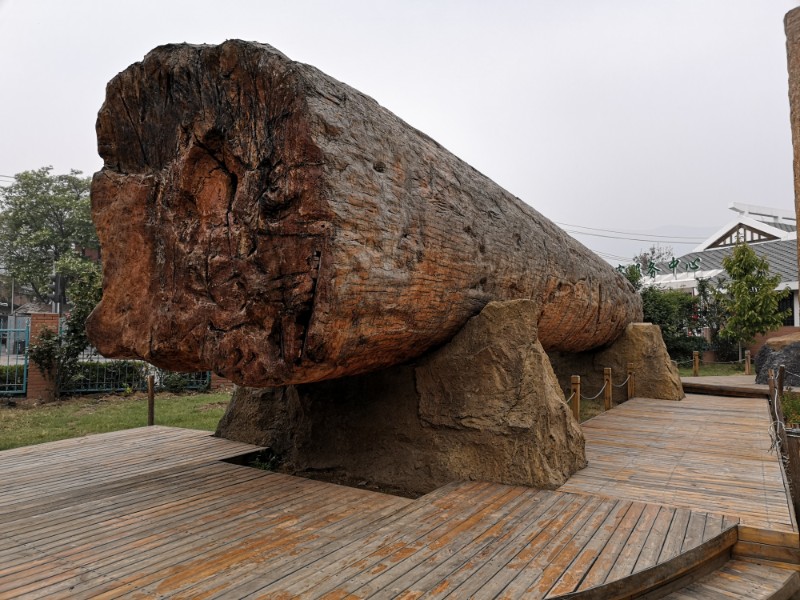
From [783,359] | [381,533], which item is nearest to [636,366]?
[783,359]

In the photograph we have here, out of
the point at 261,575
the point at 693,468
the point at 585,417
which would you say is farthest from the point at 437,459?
the point at 585,417

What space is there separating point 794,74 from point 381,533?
11453 millimetres

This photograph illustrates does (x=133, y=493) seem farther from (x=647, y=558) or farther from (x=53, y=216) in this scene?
(x=53, y=216)

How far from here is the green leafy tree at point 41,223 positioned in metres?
22.8

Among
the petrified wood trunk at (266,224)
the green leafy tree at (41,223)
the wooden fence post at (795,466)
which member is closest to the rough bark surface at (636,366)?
the wooden fence post at (795,466)

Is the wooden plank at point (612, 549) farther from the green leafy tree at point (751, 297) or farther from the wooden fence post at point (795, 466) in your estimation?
the green leafy tree at point (751, 297)

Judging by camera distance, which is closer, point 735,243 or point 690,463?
point 690,463

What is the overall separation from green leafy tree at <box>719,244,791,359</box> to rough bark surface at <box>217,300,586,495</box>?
1348 centimetres

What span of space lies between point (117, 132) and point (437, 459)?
311 cm

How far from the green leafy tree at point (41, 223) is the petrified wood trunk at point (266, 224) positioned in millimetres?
22826

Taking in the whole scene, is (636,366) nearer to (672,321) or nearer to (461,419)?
(461,419)

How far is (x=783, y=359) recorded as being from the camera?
10734 mm

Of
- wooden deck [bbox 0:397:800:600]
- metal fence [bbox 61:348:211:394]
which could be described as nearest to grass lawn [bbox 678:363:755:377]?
wooden deck [bbox 0:397:800:600]

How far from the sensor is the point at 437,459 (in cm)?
373
